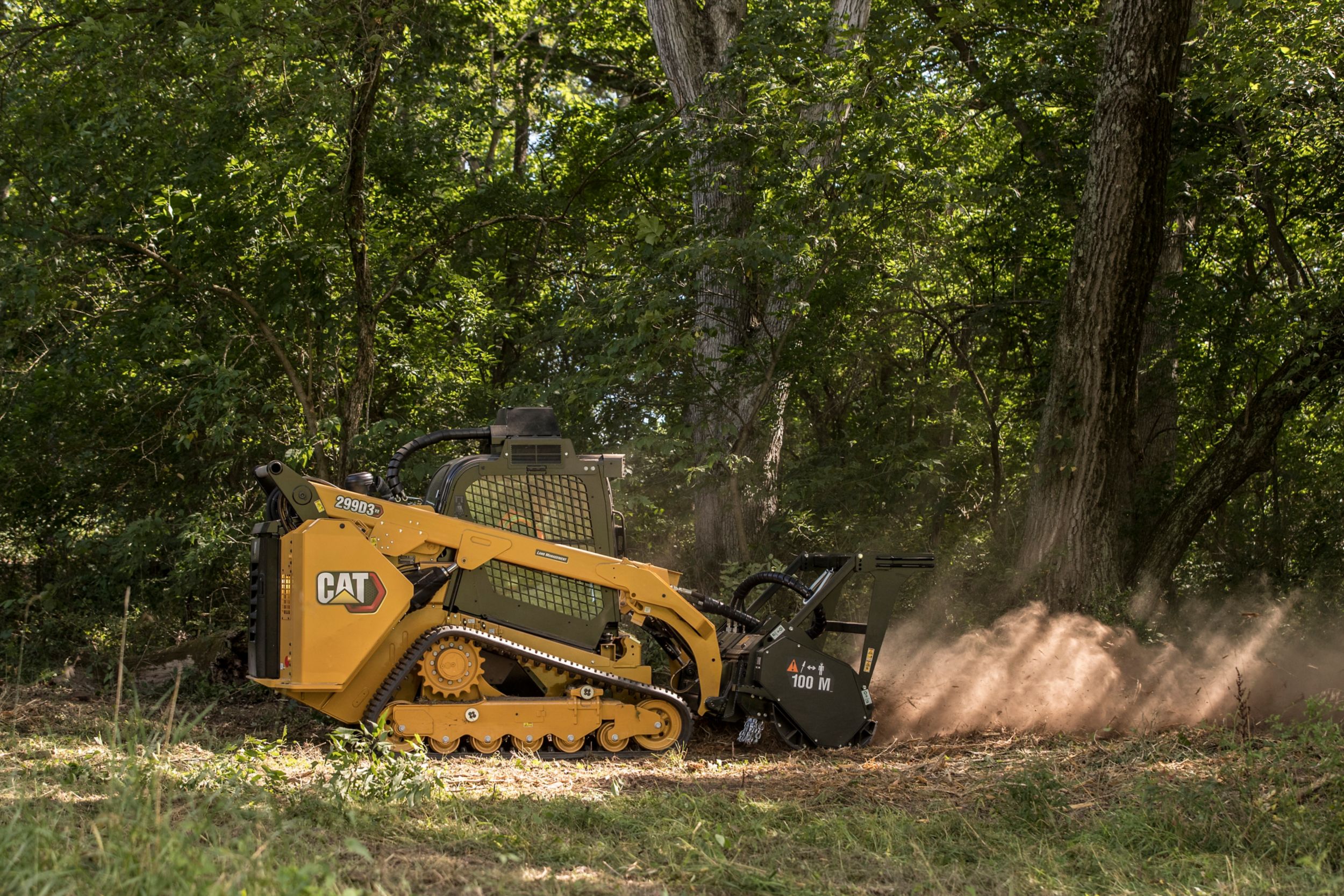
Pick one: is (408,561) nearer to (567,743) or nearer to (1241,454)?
(567,743)

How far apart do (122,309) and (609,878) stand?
30.5ft

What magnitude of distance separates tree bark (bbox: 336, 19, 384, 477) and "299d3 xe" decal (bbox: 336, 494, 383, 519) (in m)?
4.44

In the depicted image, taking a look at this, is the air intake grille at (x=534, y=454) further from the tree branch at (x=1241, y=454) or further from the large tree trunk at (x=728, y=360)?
the tree branch at (x=1241, y=454)

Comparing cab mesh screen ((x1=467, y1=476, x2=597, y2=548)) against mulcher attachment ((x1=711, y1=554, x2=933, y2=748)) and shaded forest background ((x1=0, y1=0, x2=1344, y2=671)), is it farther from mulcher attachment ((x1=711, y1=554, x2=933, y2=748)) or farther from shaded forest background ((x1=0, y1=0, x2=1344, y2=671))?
shaded forest background ((x1=0, y1=0, x2=1344, y2=671))

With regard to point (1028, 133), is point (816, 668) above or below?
below

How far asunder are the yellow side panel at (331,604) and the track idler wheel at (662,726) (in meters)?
1.70

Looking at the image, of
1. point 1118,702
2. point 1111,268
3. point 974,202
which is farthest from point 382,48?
point 1118,702

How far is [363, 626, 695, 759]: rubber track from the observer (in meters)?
6.41

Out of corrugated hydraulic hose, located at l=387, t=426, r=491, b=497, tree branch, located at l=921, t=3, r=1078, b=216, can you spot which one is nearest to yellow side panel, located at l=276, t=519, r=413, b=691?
corrugated hydraulic hose, located at l=387, t=426, r=491, b=497

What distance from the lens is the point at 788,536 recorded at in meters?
11.4

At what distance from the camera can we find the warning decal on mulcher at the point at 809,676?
7.08m

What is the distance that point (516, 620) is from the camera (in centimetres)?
691

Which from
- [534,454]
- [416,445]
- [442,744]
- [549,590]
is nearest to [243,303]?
[416,445]

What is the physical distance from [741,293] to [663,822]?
620cm
